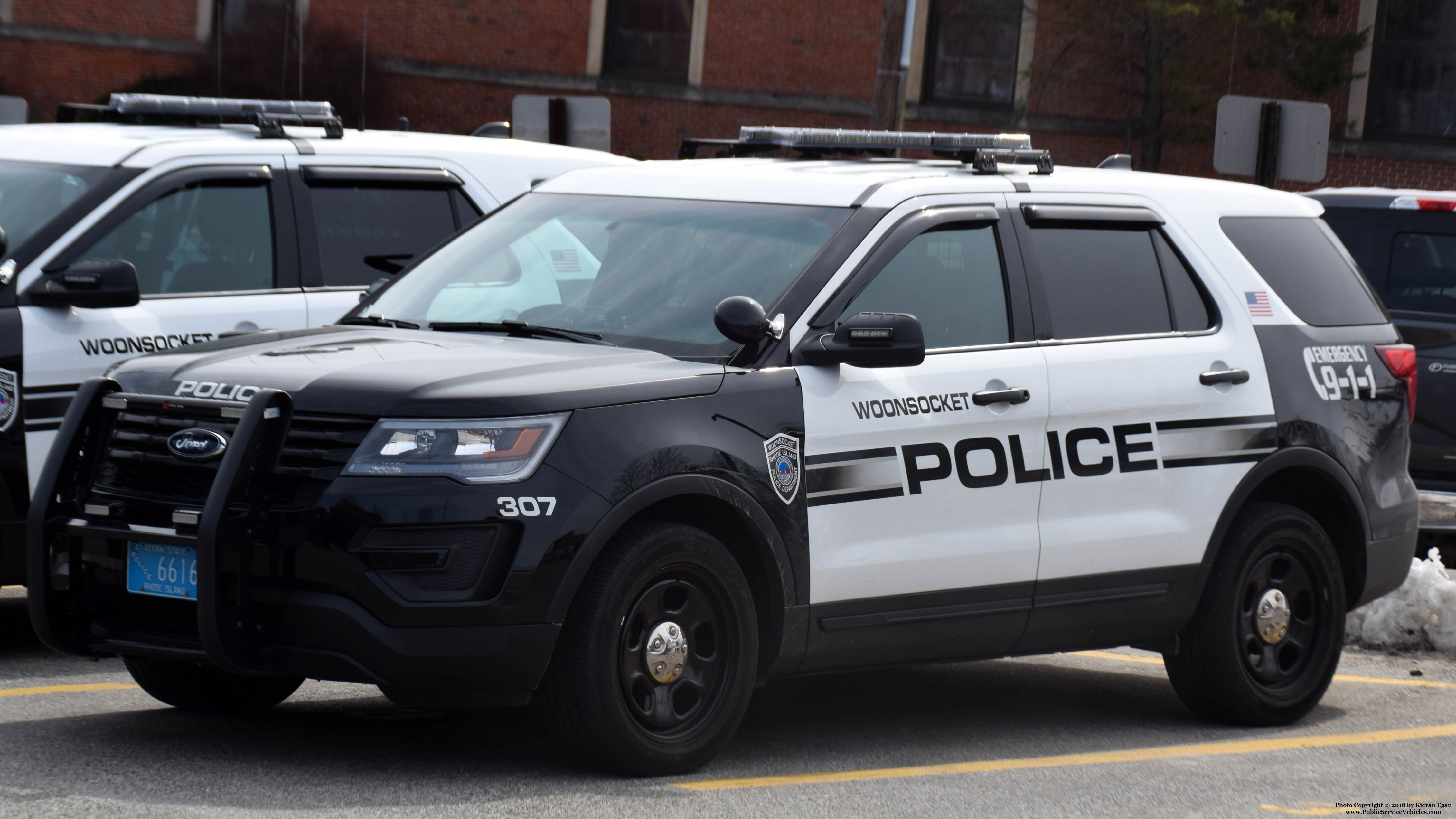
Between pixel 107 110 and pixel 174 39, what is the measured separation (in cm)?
2518

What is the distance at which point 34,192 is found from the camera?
789cm

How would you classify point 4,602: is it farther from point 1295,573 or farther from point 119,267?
point 1295,573

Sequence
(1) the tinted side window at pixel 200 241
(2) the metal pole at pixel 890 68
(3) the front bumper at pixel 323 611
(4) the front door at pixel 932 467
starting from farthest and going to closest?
(2) the metal pole at pixel 890 68 < (1) the tinted side window at pixel 200 241 < (4) the front door at pixel 932 467 < (3) the front bumper at pixel 323 611

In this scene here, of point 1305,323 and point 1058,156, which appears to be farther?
point 1058,156

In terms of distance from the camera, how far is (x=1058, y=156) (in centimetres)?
3106

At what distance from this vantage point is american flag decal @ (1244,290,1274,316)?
7.26 meters

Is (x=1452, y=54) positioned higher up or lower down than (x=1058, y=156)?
higher up

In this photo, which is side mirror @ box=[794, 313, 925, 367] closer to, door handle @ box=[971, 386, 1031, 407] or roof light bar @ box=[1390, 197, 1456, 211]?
door handle @ box=[971, 386, 1031, 407]

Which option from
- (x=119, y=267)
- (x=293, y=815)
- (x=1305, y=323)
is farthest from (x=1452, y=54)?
(x=293, y=815)

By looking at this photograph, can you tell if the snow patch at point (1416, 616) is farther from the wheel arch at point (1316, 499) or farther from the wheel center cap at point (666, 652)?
the wheel center cap at point (666, 652)

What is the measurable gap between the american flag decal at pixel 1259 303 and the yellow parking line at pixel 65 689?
418cm

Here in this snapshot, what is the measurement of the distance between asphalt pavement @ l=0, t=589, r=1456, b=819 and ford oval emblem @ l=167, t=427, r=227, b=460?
900mm

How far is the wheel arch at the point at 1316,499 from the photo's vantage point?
23.0 feet

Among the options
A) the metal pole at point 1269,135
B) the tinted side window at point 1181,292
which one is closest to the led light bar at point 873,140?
the tinted side window at point 1181,292
